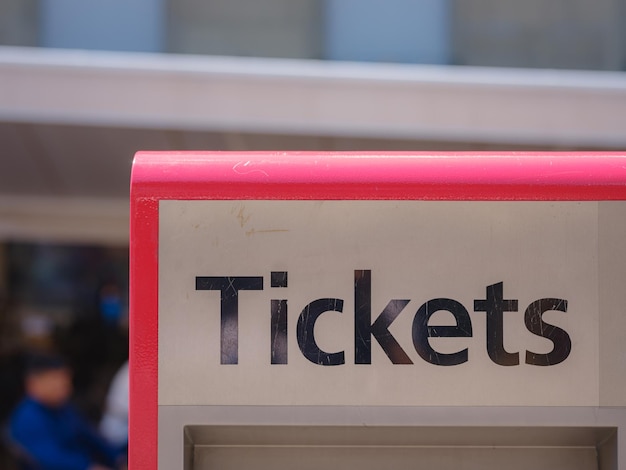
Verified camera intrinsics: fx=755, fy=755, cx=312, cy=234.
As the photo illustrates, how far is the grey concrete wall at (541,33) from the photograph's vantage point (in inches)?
252

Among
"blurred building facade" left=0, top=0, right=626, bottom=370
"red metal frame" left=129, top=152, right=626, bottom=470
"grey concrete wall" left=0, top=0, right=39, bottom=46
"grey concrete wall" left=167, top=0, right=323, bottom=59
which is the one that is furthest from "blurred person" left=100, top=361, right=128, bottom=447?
"red metal frame" left=129, top=152, right=626, bottom=470

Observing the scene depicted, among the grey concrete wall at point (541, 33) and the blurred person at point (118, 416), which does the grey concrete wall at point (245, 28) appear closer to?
the grey concrete wall at point (541, 33)

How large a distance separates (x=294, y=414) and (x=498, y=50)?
17.7ft

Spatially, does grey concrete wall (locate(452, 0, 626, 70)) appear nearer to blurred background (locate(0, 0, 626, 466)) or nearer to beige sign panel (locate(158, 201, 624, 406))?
blurred background (locate(0, 0, 626, 466))

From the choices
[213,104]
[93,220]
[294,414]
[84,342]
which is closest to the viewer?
[294,414]

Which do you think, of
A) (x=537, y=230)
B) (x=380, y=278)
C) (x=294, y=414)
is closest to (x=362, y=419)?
(x=294, y=414)

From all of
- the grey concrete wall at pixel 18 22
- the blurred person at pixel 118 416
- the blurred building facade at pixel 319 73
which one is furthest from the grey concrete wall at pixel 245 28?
the blurred person at pixel 118 416

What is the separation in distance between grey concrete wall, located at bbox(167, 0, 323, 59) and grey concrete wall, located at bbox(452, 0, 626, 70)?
1277 mm

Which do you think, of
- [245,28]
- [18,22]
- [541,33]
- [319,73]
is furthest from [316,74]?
[18,22]

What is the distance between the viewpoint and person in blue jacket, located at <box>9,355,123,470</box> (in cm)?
455

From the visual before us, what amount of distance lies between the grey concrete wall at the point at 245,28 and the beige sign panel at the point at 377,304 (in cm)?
493

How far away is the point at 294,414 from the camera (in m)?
1.76

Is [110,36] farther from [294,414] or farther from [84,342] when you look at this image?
[294,414]

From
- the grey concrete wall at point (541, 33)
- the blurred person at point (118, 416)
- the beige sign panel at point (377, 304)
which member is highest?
the grey concrete wall at point (541, 33)
